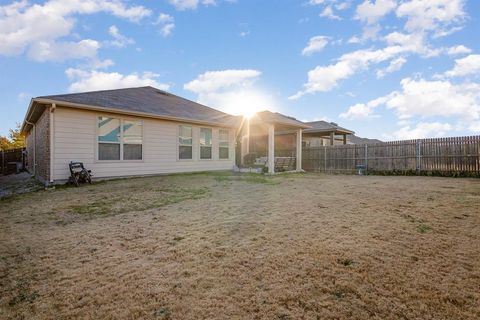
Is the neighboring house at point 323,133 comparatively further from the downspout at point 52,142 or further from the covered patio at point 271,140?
the downspout at point 52,142

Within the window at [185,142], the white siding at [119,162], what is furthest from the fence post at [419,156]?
the window at [185,142]

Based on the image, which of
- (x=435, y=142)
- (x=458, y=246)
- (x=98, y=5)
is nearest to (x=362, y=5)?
(x=435, y=142)

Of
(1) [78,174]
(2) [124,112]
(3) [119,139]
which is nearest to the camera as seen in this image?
(1) [78,174]

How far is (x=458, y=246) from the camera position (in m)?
2.89

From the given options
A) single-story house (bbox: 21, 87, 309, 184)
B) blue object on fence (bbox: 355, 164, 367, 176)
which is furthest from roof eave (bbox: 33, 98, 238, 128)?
blue object on fence (bbox: 355, 164, 367, 176)

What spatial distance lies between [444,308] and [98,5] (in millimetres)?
12676

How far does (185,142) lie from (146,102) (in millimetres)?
2700

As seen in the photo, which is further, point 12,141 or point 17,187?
point 12,141

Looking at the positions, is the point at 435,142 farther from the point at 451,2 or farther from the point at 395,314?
the point at 395,314

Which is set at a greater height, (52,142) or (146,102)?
(146,102)

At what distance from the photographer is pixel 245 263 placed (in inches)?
100

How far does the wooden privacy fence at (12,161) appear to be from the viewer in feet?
54.8

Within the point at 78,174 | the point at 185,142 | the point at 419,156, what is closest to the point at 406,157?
the point at 419,156

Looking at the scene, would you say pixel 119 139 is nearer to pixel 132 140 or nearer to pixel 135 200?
pixel 132 140
